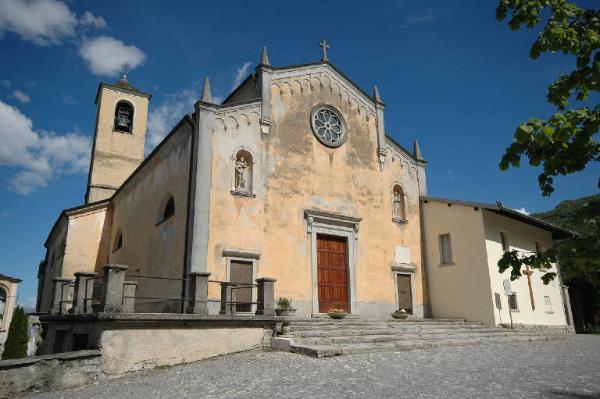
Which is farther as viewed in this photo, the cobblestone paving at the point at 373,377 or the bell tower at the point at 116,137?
the bell tower at the point at 116,137

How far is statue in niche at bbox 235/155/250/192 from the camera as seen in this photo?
1512 centimetres

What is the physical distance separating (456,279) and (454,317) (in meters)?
1.47

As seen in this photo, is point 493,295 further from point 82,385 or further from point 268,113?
point 82,385

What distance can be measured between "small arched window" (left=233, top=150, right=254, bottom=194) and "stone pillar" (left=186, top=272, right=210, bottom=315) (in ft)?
13.8

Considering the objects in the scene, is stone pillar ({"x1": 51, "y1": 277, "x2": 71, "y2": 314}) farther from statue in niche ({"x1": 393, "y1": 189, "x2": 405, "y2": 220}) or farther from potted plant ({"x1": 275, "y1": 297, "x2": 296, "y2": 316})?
statue in niche ({"x1": 393, "y1": 189, "x2": 405, "y2": 220})

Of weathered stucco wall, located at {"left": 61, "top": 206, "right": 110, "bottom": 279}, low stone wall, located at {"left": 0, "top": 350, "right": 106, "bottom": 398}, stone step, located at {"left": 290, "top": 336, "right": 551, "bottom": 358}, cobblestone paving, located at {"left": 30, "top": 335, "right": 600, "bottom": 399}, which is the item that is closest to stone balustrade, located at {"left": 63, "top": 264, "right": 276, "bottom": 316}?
low stone wall, located at {"left": 0, "top": 350, "right": 106, "bottom": 398}

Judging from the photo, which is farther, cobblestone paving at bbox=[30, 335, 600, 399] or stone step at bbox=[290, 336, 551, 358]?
stone step at bbox=[290, 336, 551, 358]

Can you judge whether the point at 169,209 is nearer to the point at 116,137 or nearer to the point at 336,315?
the point at 336,315

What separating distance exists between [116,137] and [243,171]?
701 inches

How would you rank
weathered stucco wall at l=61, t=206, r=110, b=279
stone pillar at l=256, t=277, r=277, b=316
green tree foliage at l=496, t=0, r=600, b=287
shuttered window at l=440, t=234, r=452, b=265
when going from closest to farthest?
green tree foliage at l=496, t=0, r=600, b=287 < stone pillar at l=256, t=277, r=277, b=316 < shuttered window at l=440, t=234, r=452, b=265 < weathered stucco wall at l=61, t=206, r=110, b=279

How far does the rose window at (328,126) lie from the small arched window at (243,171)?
3197 millimetres

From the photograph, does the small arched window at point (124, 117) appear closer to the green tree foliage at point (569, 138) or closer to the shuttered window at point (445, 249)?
the shuttered window at point (445, 249)

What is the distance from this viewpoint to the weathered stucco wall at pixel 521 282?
17.0 m

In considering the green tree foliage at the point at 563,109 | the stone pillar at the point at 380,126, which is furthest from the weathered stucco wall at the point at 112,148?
the green tree foliage at the point at 563,109
